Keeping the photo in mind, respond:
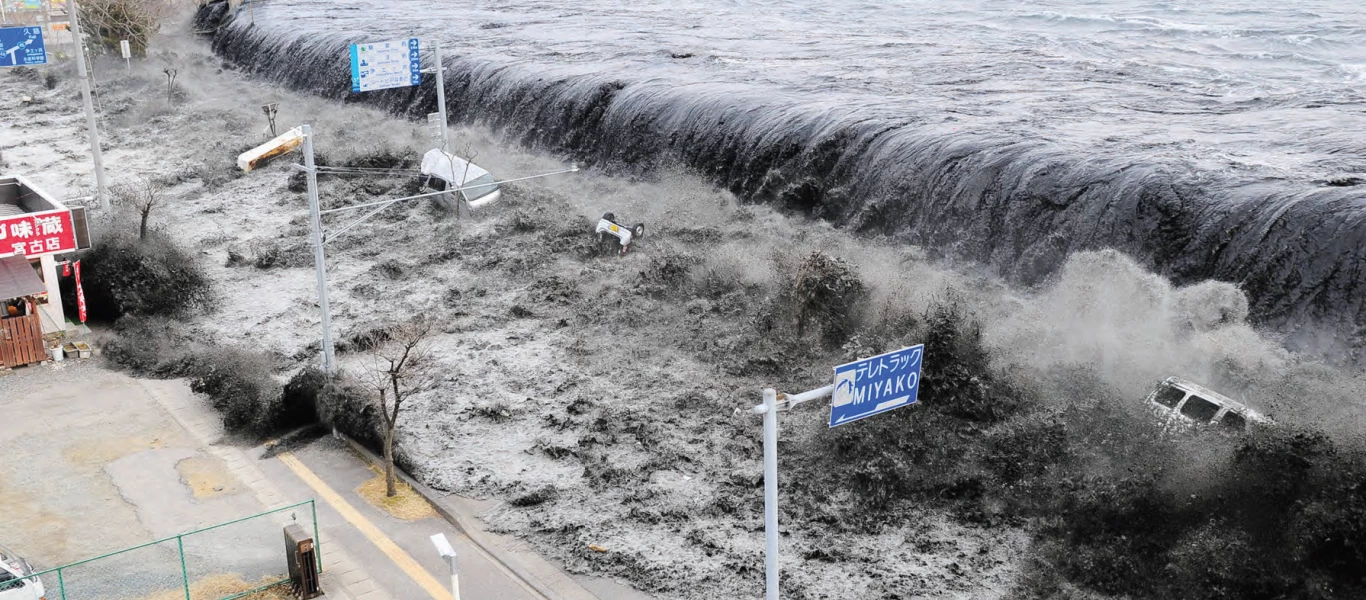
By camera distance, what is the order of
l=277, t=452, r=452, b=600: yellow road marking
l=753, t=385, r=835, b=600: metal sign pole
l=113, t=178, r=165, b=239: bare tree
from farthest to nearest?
1. l=113, t=178, r=165, b=239: bare tree
2. l=277, t=452, r=452, b=600: yellow road marking
3. l=753, t=385, r=835, b=600: metal sign pole

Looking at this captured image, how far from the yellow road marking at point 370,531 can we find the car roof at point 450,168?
16405mm

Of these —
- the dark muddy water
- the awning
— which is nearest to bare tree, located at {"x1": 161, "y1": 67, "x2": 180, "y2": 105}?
the dark muddy water

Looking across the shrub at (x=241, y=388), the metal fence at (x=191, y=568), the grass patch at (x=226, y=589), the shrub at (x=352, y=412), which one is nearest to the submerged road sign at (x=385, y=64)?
the shrub at (x=241, y=388)

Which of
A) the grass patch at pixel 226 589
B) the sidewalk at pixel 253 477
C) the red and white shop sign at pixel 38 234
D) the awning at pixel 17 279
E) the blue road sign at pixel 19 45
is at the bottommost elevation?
the sidewalk at pixel 253 477

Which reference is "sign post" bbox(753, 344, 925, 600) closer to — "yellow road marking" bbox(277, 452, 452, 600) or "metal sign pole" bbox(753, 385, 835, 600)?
"metal sign pole" bbox(753, 385, 835, 600)

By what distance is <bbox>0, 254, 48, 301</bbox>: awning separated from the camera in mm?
24367

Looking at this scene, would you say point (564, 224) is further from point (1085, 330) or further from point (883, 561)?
point (883, 561)

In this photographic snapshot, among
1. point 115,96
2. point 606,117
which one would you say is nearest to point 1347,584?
point 606,117

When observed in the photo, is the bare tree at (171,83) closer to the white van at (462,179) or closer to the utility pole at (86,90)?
the utility pole at (86,90)

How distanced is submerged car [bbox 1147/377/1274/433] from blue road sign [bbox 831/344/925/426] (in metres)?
9.02

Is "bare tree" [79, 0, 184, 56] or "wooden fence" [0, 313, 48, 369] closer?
"wooden fence" [0, 313, 48, 369]

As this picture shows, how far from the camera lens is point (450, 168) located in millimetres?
36906

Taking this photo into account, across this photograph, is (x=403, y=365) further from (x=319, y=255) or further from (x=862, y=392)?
(x=862, y=392)

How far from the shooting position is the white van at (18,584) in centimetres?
1439
